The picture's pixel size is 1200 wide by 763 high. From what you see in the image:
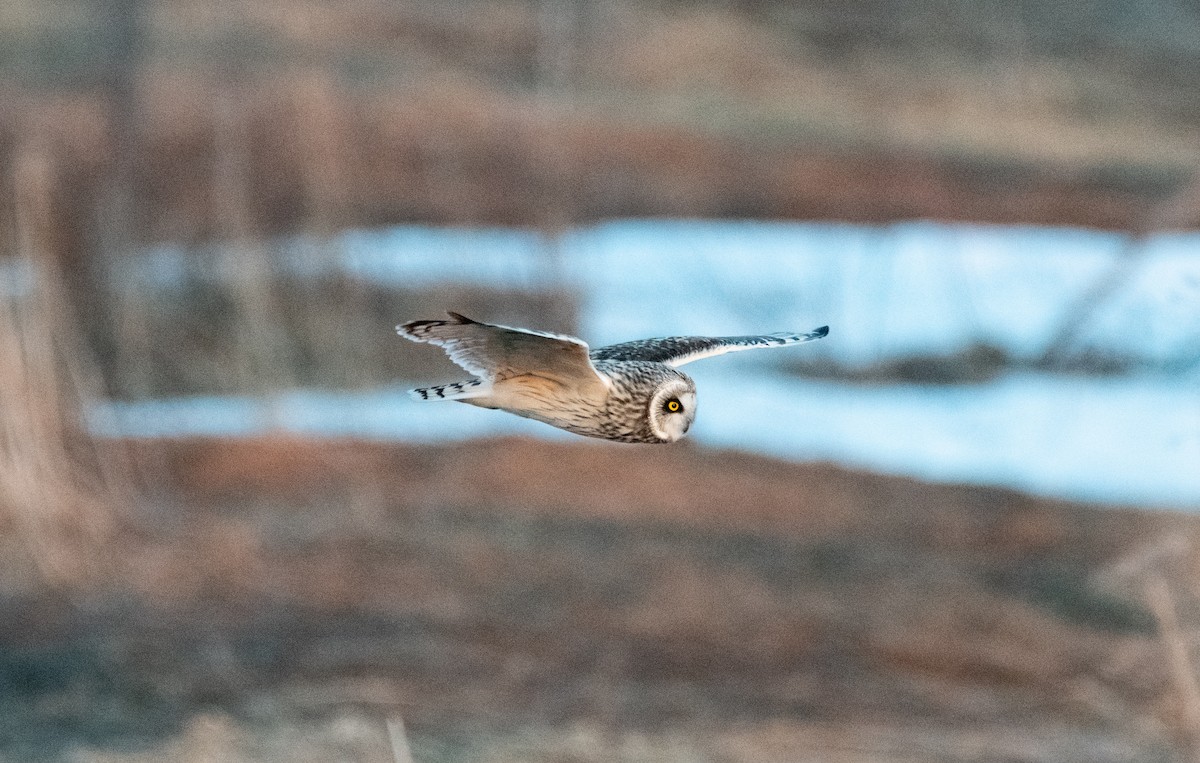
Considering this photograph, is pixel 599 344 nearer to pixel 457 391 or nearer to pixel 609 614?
pixel 609 614

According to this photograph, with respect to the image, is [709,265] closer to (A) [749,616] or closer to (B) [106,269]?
(A) [749,616]

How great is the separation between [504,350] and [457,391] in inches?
3.0

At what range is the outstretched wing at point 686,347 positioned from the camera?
242 cm

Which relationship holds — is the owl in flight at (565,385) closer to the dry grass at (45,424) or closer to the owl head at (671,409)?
the owl head at (671,409)

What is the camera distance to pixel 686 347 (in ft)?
8.32

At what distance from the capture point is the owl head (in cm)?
218

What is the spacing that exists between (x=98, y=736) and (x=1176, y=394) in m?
4.24

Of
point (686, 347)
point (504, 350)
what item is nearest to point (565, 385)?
point (504, 350)

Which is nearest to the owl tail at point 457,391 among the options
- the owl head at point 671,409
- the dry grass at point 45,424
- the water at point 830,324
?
the owl head at point 671,409

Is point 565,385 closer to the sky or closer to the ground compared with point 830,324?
closer to the ground

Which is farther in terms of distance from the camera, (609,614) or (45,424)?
(609,614)

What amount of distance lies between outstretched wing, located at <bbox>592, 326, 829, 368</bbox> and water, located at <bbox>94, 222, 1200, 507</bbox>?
15.1 feet

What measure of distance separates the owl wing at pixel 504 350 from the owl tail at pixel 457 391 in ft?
0.06

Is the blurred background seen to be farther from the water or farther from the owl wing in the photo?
the owl wing
